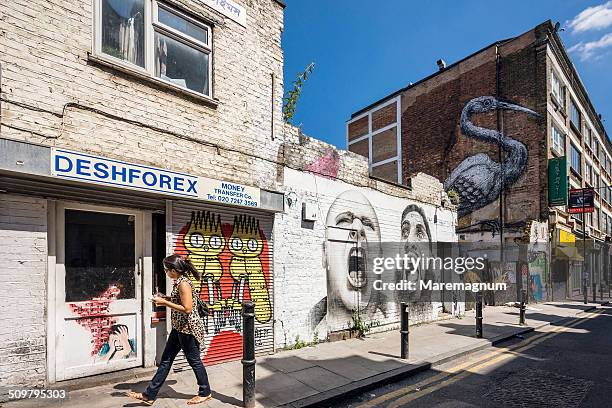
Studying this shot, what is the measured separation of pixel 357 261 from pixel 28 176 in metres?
6.92

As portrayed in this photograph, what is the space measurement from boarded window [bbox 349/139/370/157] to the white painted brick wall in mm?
29379

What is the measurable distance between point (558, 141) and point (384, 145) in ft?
38.9

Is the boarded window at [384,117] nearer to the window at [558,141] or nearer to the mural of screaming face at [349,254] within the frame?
the window at [558,141]

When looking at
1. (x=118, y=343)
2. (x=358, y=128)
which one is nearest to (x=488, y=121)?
(x=358, y=128)

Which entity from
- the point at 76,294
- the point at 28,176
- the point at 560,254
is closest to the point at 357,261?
the point at 76,294

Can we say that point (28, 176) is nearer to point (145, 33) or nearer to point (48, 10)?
point (48, 10)

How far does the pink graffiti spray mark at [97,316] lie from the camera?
523 centimetres

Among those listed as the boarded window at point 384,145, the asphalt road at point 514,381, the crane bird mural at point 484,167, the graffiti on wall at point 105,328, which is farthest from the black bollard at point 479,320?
the boarded window at point 384,145

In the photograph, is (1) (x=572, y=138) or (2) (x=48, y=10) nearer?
(2) (x=48, y=10)

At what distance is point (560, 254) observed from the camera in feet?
73.6

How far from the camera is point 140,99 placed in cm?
577

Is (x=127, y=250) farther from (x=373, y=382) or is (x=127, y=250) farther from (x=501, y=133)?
(x=501, y=133)

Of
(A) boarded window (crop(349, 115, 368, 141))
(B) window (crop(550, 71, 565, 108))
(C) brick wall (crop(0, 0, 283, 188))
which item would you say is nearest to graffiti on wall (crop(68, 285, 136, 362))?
(C) brick wall (crop(0, 0, 283, 188))

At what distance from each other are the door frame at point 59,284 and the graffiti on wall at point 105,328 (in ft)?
0.61
